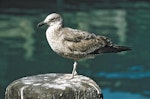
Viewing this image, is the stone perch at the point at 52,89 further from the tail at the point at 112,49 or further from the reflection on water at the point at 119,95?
the reflection on water at the point at 119,95

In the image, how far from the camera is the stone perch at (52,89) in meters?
2.82

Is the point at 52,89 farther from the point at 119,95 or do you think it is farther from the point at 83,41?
the point at 119,95

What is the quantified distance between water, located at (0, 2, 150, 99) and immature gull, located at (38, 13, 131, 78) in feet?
20.3

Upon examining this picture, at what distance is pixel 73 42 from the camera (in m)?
3.43

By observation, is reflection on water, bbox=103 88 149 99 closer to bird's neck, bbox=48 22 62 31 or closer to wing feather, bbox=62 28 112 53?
wing feather, bbox=62 28 112 53

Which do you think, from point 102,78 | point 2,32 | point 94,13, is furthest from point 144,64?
point 94,13

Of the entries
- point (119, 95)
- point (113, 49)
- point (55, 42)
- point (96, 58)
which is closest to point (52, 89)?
point (55, 42)

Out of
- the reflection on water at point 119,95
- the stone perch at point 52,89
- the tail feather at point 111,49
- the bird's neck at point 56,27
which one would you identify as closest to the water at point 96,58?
the reflection on water at point 119,95

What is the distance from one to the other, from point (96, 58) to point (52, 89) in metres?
10.0

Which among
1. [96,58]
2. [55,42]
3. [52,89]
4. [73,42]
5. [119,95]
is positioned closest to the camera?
[52,89]

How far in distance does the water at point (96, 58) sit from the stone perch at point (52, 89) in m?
6.49

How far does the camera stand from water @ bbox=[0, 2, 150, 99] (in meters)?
10.7

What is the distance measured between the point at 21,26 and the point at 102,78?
23.7ft

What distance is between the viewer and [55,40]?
330 cm
